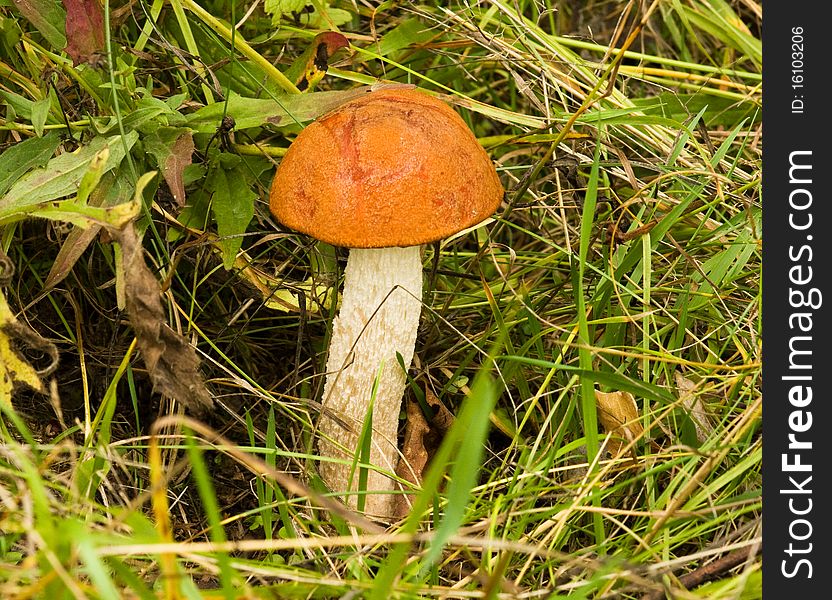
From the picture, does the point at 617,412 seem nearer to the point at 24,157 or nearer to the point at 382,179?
the point at 382,179

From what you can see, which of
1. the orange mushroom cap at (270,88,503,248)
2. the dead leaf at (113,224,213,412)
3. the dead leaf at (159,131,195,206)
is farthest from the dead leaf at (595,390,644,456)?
the dead leaf at (159,131,195,206)

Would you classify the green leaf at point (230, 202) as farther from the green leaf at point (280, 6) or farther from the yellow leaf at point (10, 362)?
the yellow leaf at point (10, 362)

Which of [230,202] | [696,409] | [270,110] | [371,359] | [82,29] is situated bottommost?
[696,409]

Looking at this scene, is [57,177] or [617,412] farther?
[617,412]

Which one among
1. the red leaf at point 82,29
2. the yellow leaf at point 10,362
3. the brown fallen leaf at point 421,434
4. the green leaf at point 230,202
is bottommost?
the brown fallen leaf at point 421,434

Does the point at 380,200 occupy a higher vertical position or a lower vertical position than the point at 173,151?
lower

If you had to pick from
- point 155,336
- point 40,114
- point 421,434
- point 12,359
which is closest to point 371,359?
point 421,434

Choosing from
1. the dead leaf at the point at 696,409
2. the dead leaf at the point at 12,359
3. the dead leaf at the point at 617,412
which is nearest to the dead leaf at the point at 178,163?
the dead leaf at the point at 12,359

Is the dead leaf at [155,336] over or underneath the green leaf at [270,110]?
underneath
